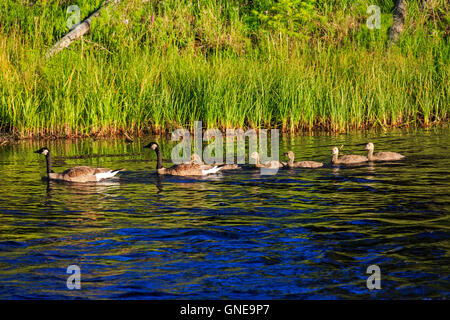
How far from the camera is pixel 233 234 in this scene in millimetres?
9289

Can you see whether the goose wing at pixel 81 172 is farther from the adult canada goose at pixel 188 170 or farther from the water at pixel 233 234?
the adult canada goose at pixel 188 170

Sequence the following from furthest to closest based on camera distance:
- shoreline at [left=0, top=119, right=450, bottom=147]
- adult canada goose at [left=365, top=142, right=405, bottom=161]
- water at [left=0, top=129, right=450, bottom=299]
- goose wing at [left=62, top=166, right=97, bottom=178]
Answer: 1. shoreline at [left=0, top=119, right=450, bottom=147]
2. adult canada goose at [left=365, top=142, right=405, bottom=161]
3. goose wing at [left=62, top=166, right=97, bottom=178]
4. water at [left=0, top=129, right=450, bottom=299]

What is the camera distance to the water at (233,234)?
24.4ft

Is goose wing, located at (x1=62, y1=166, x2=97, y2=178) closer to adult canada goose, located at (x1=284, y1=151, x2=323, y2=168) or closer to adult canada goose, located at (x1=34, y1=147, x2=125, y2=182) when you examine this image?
adult canada goose, located at (x1=34, y1=147, x2=125, y2=182)

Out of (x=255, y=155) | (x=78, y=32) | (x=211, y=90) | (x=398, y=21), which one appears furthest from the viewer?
(x=398, y=21)

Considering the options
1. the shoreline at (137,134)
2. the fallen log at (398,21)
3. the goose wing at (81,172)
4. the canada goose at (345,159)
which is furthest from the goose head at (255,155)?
the fallen log at (398,21)

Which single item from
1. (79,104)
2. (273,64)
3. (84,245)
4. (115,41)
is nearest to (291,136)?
(273,64)

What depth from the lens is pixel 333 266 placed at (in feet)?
25.9

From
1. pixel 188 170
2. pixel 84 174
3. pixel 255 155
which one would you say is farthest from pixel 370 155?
pixel 84 174

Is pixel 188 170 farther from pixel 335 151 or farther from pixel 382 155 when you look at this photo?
pixel 382 155

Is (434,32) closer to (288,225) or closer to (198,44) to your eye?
(198,44)

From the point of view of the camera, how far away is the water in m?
7.43

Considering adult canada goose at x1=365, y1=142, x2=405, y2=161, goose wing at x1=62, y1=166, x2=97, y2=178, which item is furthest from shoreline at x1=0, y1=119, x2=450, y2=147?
goose wing at x1=62, y1=166, x2=97, y2=178
